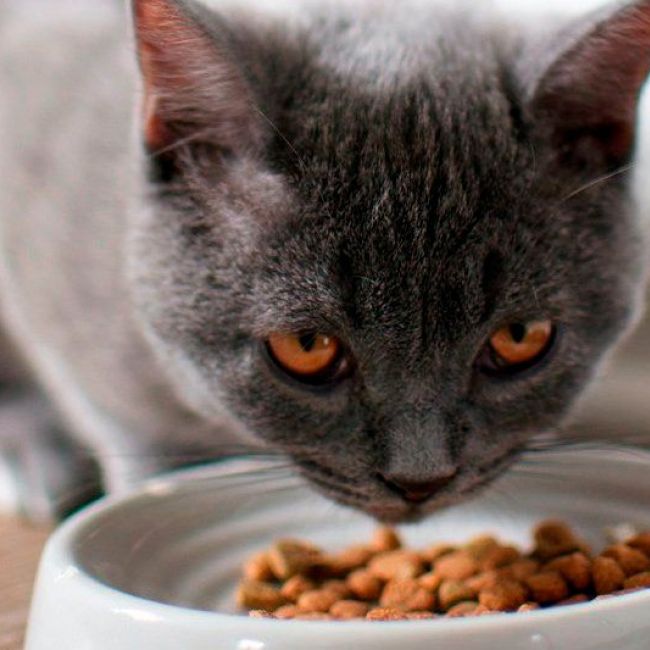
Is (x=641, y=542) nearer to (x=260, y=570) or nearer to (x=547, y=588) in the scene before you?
(x=547, y=588)

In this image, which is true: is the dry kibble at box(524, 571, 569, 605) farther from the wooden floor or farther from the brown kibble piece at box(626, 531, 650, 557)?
the wooden floor

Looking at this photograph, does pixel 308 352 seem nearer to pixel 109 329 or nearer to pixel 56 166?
pixel 109 329

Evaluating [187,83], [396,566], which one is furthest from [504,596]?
[187,83]

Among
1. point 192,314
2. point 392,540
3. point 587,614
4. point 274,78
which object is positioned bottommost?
point 392,540

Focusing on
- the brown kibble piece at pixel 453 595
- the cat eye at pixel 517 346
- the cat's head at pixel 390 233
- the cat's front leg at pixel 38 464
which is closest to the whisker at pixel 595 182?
the cat's head at pixel 390 233

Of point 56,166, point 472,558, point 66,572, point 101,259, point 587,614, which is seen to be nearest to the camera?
point 587,614

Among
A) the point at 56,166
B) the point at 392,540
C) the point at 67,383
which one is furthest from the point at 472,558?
the point at 56,166
